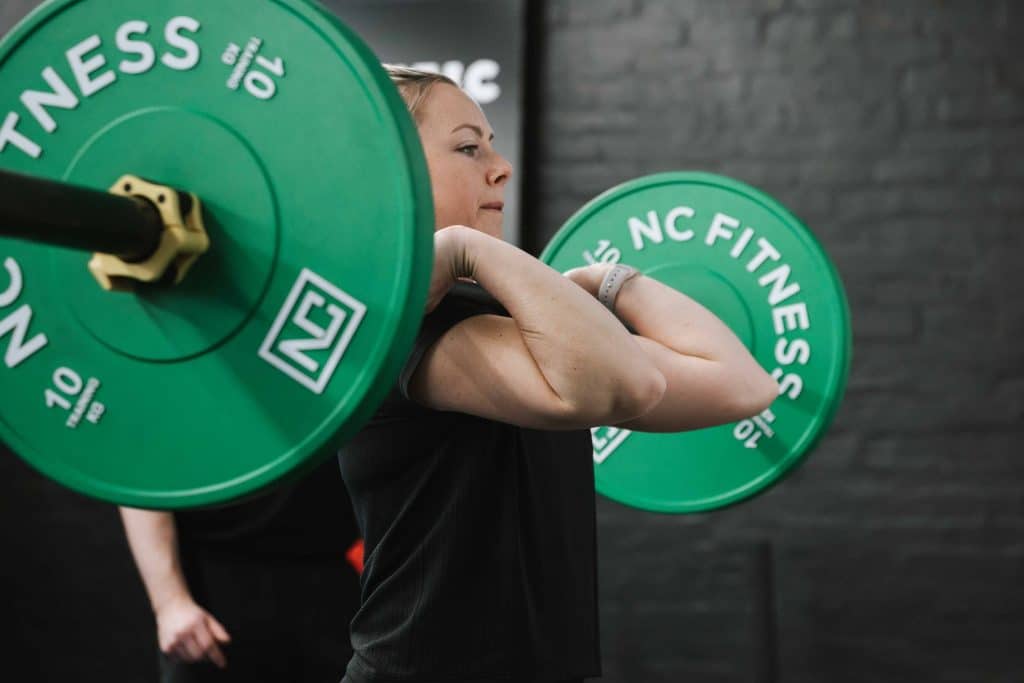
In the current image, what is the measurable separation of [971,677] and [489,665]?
7.89ft

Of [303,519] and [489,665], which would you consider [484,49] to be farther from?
[489,665]

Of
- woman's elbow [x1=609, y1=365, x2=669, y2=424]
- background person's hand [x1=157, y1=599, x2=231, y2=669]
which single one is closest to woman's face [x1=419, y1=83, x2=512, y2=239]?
woman's elbow [x1=609, y1=365, x2=669, y2=424]

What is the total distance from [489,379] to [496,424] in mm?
164

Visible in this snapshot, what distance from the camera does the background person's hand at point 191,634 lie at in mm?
2020

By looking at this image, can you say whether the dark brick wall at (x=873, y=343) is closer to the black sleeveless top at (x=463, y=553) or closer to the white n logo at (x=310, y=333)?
the black sleeveless top at (x=463, y=553)

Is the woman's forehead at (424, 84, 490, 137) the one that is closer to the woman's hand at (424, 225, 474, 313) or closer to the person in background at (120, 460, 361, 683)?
the woman's hand at (424, 225, 474, 313)

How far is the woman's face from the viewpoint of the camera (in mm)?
1333

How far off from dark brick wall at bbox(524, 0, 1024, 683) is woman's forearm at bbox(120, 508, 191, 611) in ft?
5.04

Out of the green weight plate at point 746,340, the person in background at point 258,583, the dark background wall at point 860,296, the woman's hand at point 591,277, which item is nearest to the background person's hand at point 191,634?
the person in background at point 258,583

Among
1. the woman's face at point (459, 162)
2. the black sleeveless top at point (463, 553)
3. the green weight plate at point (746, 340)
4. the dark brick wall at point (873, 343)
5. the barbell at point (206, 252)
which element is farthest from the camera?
the dark brick wall at point (873, 343)

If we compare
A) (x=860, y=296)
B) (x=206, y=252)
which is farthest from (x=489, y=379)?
(x=860, y=296)

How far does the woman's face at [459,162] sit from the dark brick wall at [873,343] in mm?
2103

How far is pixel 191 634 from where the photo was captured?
202 centimetres

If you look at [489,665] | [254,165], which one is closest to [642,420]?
[489,665]
